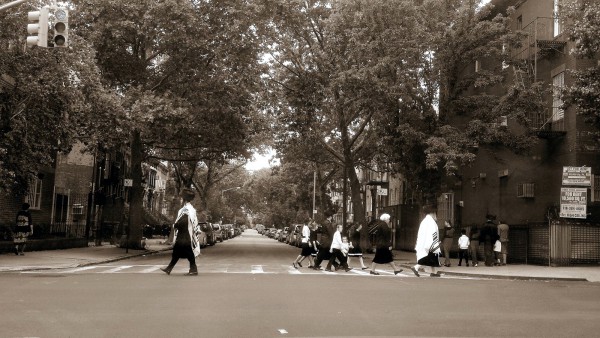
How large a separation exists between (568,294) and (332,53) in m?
22.1

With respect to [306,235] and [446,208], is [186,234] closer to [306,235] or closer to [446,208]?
[306,235]

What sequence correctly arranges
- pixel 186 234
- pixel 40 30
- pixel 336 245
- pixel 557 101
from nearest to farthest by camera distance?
1. pixel 40 30
2. pixel 186 234
3. pixel 336 245
4. pixel 557 101

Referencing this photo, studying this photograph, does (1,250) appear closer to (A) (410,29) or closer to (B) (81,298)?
(B) (81,298)

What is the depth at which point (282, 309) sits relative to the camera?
986 cm

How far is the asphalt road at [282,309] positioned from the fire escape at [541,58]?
12.3m

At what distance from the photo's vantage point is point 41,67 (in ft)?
65.4

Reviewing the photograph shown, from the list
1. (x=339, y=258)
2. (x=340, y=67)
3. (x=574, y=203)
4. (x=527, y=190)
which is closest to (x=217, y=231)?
(x=340, y=67)

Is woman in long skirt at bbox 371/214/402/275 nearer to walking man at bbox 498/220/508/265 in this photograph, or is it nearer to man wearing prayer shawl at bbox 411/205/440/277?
man wearing prayer shawl at bbox 411/205/440/277

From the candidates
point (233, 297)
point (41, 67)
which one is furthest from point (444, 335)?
point (41, 67)

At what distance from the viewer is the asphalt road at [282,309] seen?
322 inches

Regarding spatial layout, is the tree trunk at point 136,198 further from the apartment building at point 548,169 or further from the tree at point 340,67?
the apartment building at point 548,169

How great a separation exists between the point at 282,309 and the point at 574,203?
14.8 metres

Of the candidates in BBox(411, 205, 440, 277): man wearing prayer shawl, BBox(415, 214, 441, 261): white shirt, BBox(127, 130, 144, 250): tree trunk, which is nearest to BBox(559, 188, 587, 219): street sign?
BBox(411, 205, 440, 277): man wearing prayer shawl

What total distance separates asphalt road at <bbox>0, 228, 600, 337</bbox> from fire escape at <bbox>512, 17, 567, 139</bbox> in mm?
12252
